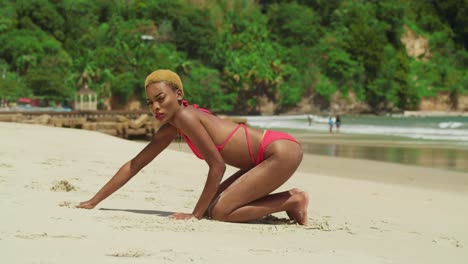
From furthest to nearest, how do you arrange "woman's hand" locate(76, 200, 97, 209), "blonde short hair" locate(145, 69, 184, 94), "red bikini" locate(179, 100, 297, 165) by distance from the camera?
1. "woman's hand" locate(76, 200, 97, 209)
2. "red bikini" locate(179, 100, 297, 165)
3. "blonde short hair" locate(145, 69, 184, 94)

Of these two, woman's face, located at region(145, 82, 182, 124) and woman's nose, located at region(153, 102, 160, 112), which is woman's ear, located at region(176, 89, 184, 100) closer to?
woman's face, located at region(145, 82, 182, 124)

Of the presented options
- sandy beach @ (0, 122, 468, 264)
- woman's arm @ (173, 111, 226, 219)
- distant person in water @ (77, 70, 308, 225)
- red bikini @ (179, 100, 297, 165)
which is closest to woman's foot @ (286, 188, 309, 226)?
distant person in water @ (77, 70, 308, 225)

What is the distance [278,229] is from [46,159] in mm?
6106

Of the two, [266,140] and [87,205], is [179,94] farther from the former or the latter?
[87,205]

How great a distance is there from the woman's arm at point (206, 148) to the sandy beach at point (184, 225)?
0.28 m

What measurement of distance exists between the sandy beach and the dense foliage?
192 ft

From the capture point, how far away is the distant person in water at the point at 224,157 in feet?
19.2

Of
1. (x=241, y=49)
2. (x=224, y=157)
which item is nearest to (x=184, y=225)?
(x=224, y=157)

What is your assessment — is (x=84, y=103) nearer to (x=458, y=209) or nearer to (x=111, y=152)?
(x=111, y=152)

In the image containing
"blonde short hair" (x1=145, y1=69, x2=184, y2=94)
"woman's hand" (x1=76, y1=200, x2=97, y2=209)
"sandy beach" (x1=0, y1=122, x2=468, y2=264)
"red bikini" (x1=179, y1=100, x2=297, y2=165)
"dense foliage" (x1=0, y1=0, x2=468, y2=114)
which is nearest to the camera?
"sandy beach" (x1=0, y1=122, x2=468, y2=264)

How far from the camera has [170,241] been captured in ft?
16.0

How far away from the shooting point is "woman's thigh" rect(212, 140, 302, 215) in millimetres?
6066

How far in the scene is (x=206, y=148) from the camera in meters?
5.88

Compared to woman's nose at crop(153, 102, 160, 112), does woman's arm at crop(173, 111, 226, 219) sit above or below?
below
